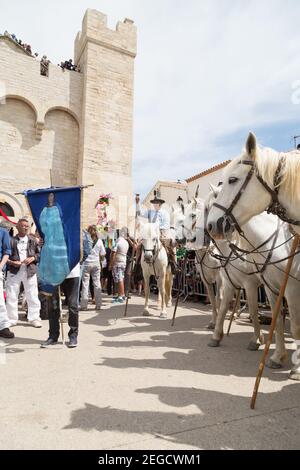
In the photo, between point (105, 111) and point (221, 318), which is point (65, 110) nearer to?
point (105, 111)

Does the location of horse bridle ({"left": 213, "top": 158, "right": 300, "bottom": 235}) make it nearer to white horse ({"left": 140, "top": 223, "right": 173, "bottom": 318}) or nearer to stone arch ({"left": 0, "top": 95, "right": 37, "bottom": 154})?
white horse ({"left": 140, "top": 223, "right": 173, "bottom": 318})

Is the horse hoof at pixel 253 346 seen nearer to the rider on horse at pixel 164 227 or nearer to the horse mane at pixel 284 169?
the horse mane at pixel 284 169

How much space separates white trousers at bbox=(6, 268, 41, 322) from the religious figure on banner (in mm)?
1865

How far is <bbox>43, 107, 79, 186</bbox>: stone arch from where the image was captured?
17859 mm

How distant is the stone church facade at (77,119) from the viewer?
1669cm

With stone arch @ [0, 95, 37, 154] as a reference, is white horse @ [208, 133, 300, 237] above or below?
below

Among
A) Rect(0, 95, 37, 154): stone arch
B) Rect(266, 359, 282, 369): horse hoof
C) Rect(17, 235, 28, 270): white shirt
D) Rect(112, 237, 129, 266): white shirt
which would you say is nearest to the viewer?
Rect(266, 359, 282, 369): horse hoof

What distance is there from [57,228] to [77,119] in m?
15.0

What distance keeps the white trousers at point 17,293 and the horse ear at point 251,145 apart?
547 cm

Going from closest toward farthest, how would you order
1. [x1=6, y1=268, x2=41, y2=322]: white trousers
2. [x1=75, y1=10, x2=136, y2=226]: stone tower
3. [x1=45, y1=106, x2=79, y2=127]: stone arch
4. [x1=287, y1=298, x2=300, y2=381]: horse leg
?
1. [x1=287, y1=298, x2=300, y2=381]: horse leg
2. [x1=6, y1=268, x2=41, y2=322]: white trousers
3. [x1=45, y1=106, x2=79, y2=127]: stone arch
4. [x1=75, y1=10, x2=136, y2=226]: stone tower

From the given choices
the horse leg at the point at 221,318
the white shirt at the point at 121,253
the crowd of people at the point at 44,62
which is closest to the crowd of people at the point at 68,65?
the crowd of people at the point at 44,62

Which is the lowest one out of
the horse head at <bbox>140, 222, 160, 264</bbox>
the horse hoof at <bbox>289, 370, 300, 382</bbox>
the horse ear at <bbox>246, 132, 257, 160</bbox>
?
the horse hoof at <bbox>289, 370, 300, 382</bbox>

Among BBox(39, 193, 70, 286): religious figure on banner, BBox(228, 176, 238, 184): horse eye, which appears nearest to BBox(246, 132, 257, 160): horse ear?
BBox(228, 176, 238, 184): horse eye

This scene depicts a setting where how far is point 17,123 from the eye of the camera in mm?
17000
